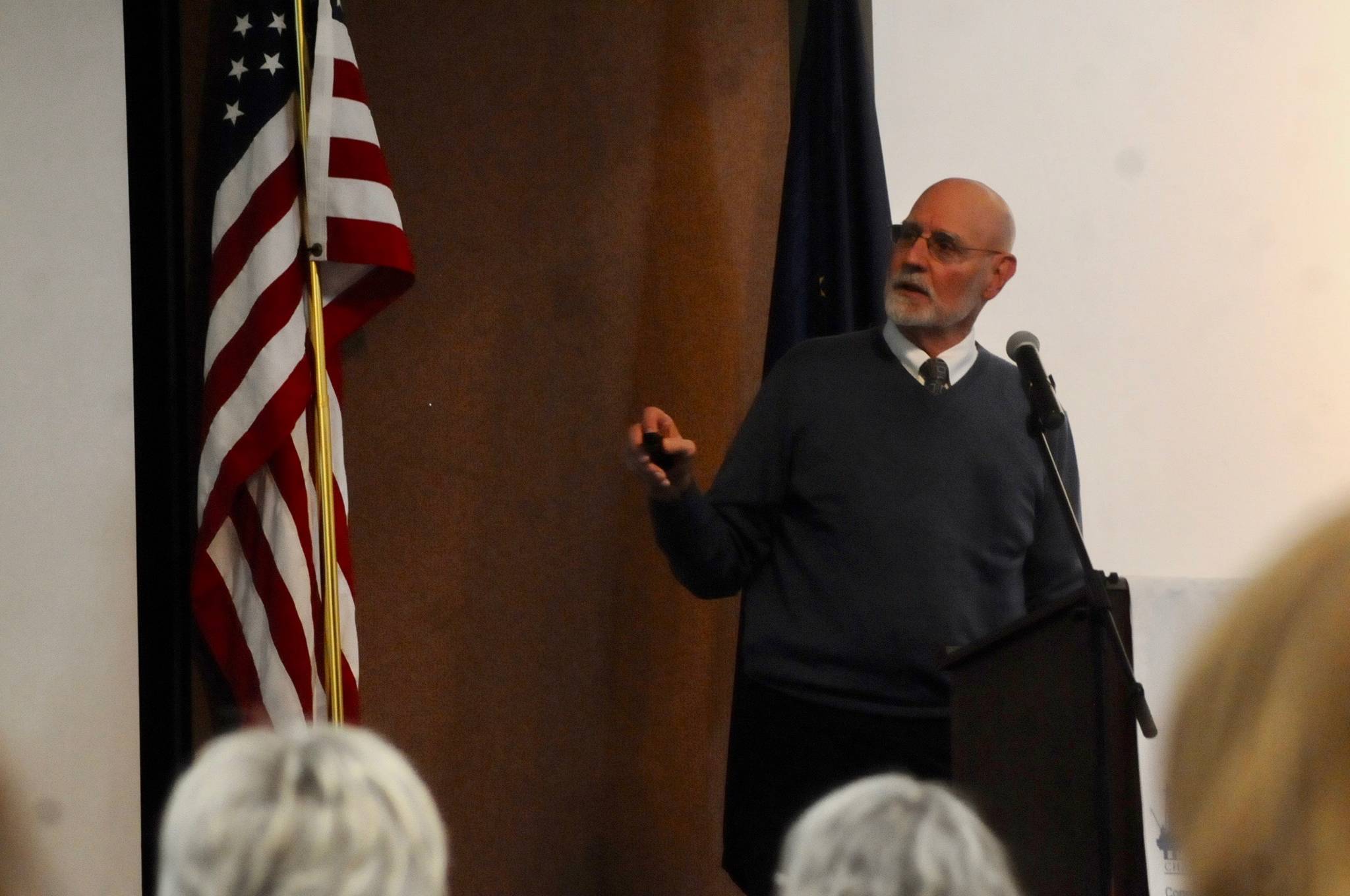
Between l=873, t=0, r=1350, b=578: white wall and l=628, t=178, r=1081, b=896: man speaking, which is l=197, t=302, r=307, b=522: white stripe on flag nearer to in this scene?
l=628, t=178, r=1081, b=896: man speaking

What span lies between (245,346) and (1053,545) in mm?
1648

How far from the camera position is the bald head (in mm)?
2912

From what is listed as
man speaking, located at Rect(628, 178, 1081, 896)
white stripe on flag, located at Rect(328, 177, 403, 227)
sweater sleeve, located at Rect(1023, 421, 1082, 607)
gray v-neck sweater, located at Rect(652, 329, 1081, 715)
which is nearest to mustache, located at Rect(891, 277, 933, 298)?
man speaking, located at Rect(628, 178, 1081, 896)

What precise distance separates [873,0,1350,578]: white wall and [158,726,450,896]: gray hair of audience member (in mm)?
3261

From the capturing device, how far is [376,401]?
323 cm

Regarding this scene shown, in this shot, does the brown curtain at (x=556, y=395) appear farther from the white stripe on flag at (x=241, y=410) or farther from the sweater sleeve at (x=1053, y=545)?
the sweater sleeve at (x=1053, y=545)

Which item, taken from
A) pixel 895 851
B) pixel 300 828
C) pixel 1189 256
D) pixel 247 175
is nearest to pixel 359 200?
pixel 247 175

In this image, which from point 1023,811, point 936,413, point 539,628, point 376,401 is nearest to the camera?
point 1023,811

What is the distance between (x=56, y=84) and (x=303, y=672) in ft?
4.17

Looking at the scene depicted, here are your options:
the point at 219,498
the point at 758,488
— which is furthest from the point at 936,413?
the point at 219,498

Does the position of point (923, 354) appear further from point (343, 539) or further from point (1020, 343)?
point (343, 539)

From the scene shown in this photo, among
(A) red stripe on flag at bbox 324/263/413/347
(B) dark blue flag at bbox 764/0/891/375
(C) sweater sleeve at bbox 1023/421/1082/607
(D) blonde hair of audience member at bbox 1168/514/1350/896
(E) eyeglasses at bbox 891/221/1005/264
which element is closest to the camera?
(D) blonde hair of audience member at bbox 1168/514/1350/896

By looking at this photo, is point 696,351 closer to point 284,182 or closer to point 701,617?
point 701,617

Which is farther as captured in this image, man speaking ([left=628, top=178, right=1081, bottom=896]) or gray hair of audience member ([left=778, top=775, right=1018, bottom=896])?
man speaking ([left=628, top=178, right=1081, bottom=896])
